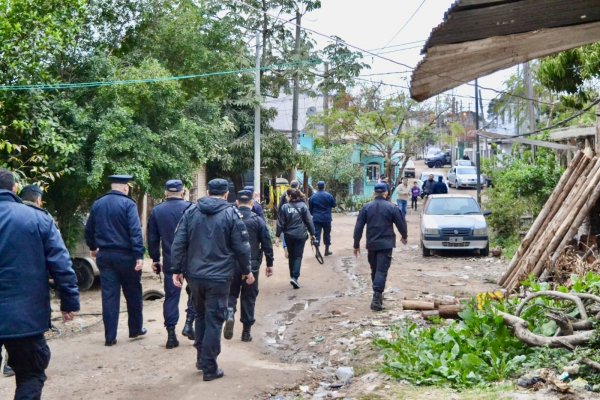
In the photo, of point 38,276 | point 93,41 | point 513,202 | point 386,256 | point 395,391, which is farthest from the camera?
point 513,202

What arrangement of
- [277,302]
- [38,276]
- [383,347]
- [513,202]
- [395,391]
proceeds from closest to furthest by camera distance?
[38,276]
[395,391]
[383,347]
[277,302]
[513,202]

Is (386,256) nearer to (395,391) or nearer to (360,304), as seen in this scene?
(360,304)

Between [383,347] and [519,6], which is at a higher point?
[519,6]

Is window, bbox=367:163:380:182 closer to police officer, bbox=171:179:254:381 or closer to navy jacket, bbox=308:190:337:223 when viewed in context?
navy jacket, bbox=308:190:337:223

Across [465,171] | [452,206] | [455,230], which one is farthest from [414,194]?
[455,230]

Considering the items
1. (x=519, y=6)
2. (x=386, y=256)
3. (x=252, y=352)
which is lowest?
(x=252, y=352)

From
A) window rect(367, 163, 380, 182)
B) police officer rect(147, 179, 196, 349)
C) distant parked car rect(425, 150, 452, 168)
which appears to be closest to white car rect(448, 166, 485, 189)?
window rect(367, 163, 380, 182)

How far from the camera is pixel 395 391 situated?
20.8 ft

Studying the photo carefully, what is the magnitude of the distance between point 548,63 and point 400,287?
4.85m

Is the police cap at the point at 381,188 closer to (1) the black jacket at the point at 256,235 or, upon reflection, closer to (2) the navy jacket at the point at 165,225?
(1) the black jacket at the point at 256,235

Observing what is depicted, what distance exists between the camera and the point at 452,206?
61.2 feet

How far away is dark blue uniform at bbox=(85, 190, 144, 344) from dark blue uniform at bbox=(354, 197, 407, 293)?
3.67m

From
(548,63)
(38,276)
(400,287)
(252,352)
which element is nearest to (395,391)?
(252,352)

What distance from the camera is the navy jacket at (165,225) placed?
28.6ft
